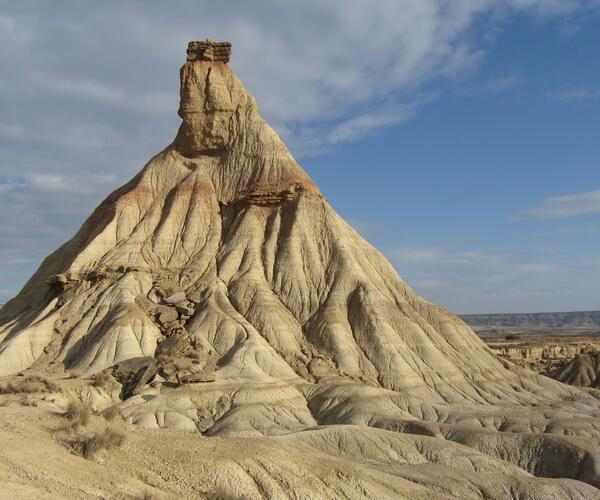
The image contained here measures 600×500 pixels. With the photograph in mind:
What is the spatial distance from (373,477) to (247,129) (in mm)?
50444

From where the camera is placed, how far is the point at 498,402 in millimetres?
50406

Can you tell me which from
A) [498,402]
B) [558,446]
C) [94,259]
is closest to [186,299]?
[94,259]

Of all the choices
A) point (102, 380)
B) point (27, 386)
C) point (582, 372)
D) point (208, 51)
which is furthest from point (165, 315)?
point (582, 372)

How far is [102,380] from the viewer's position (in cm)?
4347

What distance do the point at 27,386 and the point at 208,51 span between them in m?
44.1

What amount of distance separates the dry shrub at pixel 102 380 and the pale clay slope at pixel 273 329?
898mm

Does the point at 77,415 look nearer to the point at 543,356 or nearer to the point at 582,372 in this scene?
the point at 582,372

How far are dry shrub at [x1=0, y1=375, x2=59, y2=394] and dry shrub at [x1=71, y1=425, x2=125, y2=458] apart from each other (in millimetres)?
15591

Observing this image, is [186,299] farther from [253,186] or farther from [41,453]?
[41,453]

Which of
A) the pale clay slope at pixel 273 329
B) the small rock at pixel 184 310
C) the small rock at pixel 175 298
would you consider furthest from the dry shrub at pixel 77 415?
the small rock at pixel 175 298

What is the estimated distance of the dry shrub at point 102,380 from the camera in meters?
43.2

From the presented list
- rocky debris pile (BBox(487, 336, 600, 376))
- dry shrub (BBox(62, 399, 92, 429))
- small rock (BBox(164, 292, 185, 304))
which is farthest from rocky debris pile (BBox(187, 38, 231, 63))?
dry shrub (BBox(62, 399, 92, 429))

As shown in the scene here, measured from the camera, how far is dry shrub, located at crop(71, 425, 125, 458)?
19859 mm

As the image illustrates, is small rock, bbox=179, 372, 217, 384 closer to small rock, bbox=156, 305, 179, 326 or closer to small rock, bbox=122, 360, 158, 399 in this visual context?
small rock, bbox=122, 360, 158, 399
